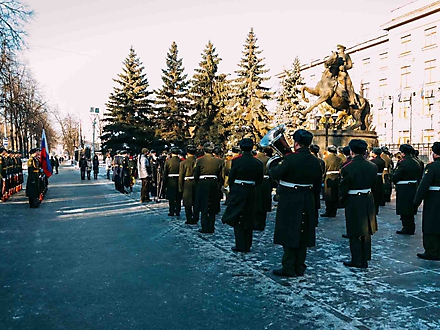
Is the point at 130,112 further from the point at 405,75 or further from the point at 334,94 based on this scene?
the point at 405,75

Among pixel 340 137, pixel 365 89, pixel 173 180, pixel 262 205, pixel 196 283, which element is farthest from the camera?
pixel 365 89

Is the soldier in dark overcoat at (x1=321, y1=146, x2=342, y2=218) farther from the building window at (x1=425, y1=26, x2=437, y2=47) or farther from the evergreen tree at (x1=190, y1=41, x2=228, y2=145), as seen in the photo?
the building window at (x1=425, y1=26, x2=437, y2=47)

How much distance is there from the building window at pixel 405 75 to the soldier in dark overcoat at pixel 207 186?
50.0 meters

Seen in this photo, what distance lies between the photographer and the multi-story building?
4862 centimetres

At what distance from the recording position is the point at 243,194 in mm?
7375

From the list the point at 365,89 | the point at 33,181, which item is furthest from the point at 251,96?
the point at 33,181

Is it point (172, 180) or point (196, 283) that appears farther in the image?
point (172, 180)

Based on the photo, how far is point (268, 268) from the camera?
260 inches

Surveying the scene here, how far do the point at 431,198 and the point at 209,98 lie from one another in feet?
122

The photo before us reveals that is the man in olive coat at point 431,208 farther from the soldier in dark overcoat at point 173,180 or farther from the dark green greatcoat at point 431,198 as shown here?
the soldier in dark overcoat at point 173,180

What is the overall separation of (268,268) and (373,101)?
5935cm

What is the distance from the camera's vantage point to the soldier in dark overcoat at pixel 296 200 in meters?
5.96

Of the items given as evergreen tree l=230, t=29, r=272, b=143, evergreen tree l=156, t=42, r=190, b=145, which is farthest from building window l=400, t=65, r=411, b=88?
evergreen tree l=156, t=42, r=190, b=145

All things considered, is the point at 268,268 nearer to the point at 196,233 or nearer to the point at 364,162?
the point at 364,162
